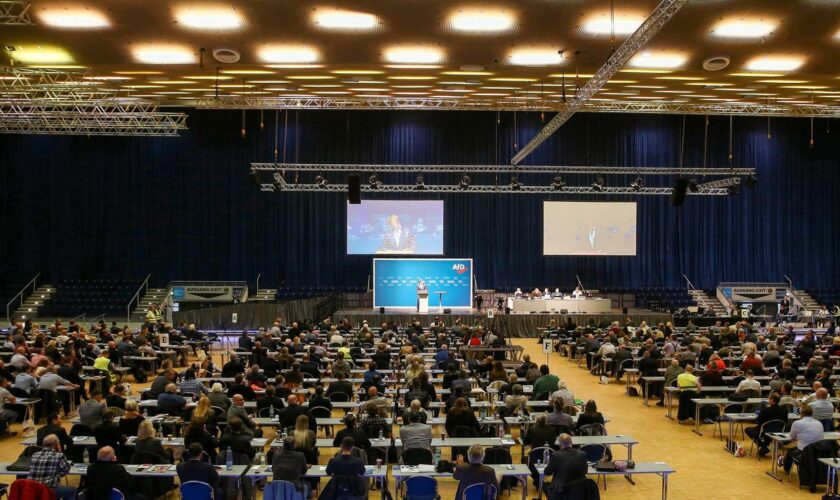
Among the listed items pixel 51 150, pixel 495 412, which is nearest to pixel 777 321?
pixel 495 412

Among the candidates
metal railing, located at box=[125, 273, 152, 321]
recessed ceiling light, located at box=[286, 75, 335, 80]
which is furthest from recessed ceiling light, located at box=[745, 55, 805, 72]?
metal railing, located at box=[125, 273, 152, 321]

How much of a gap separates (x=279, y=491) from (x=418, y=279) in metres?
25.1

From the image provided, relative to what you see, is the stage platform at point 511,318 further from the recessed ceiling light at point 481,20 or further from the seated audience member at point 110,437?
the seated audience member at point 110,437

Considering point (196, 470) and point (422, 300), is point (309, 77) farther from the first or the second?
point (422, 300)

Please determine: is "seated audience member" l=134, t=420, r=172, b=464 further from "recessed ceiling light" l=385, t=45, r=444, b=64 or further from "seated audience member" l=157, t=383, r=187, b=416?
"recessed ceiling light" l=385, t=45, r=444, b=64

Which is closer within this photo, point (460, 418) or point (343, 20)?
point (460, 418)

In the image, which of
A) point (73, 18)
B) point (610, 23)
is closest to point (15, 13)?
point (73, 18)

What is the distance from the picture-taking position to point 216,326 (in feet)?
83.9

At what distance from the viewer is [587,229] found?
110 feet

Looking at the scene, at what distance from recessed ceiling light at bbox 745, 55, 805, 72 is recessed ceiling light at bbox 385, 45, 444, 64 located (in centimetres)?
677

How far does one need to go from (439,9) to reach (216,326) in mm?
16393

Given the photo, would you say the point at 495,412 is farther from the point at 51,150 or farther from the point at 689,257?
the point at 51,150

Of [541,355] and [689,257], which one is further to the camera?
[689,257]

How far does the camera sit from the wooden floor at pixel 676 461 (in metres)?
9.50
